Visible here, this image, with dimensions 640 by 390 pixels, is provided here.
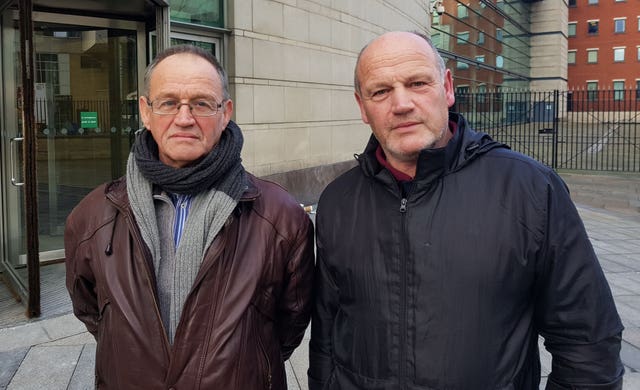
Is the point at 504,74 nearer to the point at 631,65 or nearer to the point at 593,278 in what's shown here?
the point at 631,65

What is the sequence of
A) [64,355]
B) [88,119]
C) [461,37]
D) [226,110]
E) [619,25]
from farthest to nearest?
[619,25] → [461,37] → [88,119] → [64,355] → [226,110]

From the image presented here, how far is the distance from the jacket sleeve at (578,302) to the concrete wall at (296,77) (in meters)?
7.33

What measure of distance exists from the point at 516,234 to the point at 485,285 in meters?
0.18

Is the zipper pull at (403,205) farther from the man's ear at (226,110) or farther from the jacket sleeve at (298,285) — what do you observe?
the man's ear at (226,110)

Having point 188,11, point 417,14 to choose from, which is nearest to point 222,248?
point 188,11

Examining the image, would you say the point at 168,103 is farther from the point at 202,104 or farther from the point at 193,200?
the point at 193,200

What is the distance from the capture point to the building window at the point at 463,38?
2824 cm

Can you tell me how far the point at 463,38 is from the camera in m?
28.7

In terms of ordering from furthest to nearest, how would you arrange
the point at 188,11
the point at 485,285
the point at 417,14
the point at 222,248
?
1. the point at 417,14
2. the point at 188,11
3. the point at 222,248
4. the point at 485,285

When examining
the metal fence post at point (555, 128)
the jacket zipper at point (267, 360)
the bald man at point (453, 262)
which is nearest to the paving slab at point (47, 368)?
the jacket zipper at point (267, 360)

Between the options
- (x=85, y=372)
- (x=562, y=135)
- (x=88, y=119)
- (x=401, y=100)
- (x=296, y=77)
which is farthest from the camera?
(x=562, y=135)

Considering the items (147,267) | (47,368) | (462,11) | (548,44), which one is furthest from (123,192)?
(548,44)

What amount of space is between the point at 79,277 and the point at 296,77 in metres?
8.35

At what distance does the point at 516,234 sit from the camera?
168 centimetres
